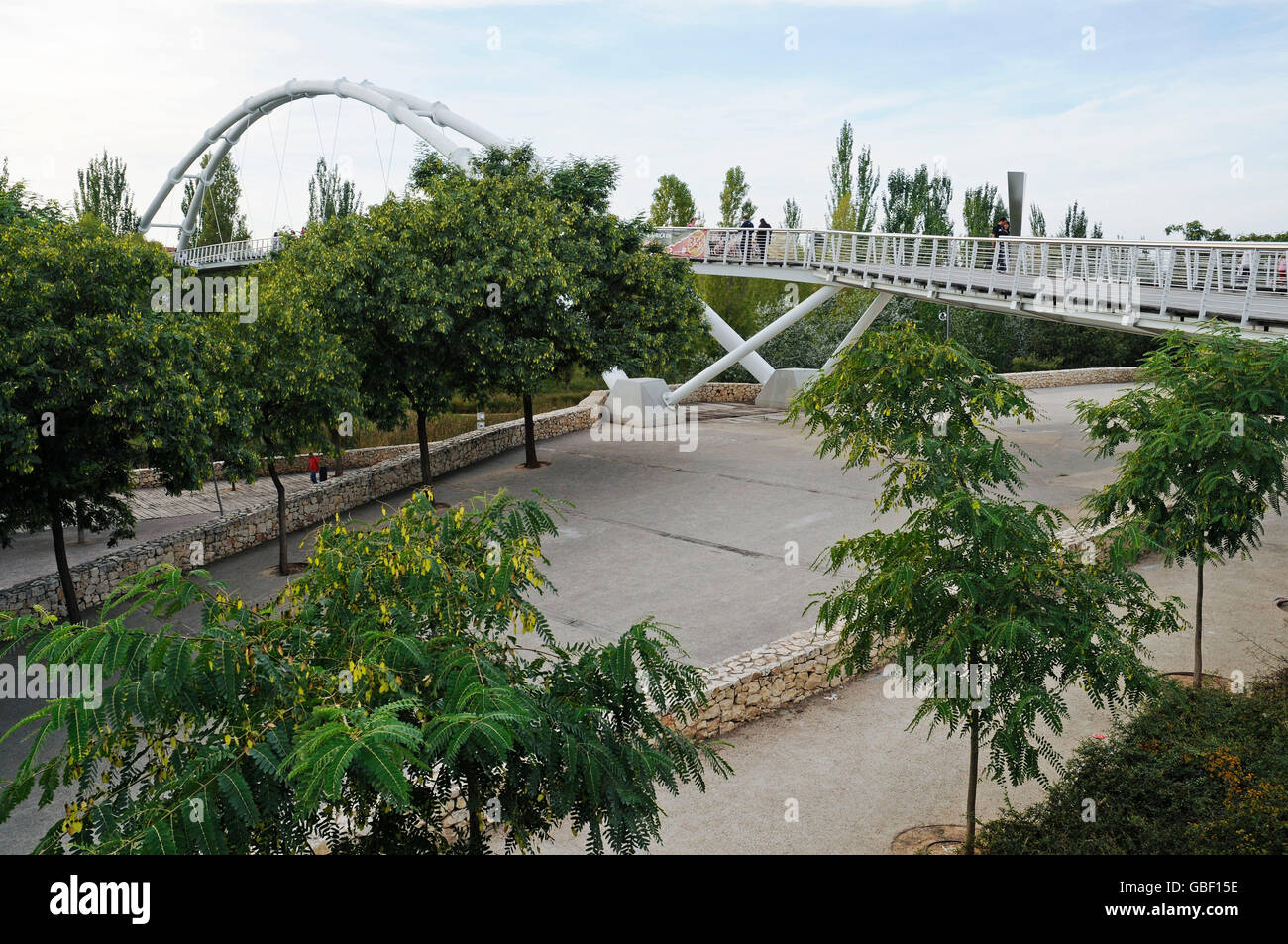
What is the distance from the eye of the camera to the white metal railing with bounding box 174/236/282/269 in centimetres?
5750

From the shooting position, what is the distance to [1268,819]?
323 inches

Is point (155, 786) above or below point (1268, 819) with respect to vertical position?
above

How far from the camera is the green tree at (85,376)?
14547mm

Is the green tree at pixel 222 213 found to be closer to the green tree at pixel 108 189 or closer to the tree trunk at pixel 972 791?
the green tree at pixel 108 189

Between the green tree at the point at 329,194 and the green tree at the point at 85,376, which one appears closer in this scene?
the green tree at the point at 85,376

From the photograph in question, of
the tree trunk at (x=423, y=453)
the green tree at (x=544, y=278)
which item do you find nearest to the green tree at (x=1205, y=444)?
the green tree at (x=544, y=278)

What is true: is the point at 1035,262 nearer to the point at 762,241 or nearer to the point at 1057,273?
the point at 1057,273

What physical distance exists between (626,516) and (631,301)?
720 cm

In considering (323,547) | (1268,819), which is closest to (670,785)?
(323,547)

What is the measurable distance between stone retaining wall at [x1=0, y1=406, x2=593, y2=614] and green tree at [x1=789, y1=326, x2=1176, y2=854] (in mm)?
9427

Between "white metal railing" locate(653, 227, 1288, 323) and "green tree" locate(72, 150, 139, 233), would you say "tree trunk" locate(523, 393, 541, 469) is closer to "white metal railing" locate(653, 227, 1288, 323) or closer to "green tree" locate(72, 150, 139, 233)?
"white metal railing" locate(653, 227, 1288, 323)

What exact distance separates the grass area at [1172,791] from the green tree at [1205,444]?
1.84 m

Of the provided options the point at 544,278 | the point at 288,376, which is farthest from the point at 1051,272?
the point at 288,376
